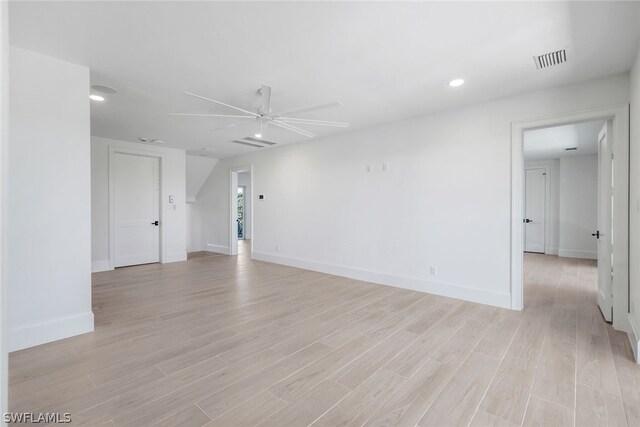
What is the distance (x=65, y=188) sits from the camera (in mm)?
2787

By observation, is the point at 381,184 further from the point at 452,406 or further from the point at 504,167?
the point at 452,406

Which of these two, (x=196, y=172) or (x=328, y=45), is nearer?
(x=328, y=45)

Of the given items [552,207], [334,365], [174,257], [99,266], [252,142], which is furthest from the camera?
[552,207]

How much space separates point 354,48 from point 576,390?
3.09 m

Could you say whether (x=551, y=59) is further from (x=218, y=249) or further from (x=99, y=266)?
(x=218, y=249)

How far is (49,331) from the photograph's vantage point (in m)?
2.69

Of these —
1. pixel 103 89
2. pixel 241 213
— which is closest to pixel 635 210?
pixel 103 89

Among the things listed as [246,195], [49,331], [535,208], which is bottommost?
[49,331]

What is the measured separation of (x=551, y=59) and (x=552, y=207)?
6518 millimetres

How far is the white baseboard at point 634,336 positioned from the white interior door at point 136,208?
25.4 feet

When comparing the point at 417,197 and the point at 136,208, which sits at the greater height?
the point at 417,197

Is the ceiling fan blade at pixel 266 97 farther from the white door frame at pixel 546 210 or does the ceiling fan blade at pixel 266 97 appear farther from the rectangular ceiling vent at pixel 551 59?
the white door frame at pixel 546 210

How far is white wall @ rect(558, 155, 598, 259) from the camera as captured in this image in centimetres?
701

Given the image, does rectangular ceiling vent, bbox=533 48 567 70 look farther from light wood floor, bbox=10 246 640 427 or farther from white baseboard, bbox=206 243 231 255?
white baseboard, bbox=206 243 231 255
